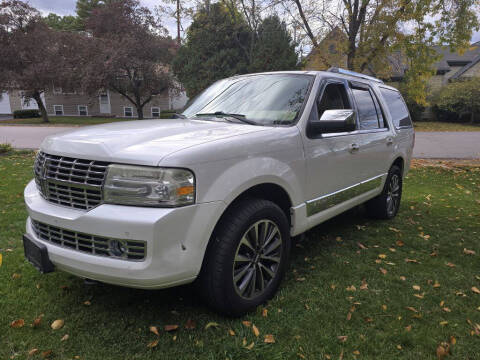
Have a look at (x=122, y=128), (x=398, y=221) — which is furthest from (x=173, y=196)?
(x=398, y=221)

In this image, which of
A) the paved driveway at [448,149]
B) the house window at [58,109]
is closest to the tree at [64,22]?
the house window at [58,109]

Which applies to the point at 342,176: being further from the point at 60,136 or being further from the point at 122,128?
the point at 60,136

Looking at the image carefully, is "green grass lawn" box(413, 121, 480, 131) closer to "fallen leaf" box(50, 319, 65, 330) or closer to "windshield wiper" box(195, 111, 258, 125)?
"windshield wiper" box(195, 111, 258, 125)

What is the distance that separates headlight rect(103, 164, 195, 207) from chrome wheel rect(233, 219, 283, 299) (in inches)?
25.2

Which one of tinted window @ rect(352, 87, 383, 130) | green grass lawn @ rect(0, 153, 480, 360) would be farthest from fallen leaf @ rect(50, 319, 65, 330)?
tinted window @ rect(352, 87, 383, 130)

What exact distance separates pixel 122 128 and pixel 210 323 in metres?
1.60

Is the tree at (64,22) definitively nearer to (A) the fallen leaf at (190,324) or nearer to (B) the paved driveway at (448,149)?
(B) the paved driveway at (448,149)

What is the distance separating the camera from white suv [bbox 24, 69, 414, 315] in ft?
7.23

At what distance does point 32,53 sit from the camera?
26484mm

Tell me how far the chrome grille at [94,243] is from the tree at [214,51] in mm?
19781

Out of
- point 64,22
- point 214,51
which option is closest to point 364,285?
point 214,51

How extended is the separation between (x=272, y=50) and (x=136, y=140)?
19.1m

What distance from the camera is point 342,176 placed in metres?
3.74

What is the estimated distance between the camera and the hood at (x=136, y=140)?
2254 mm
